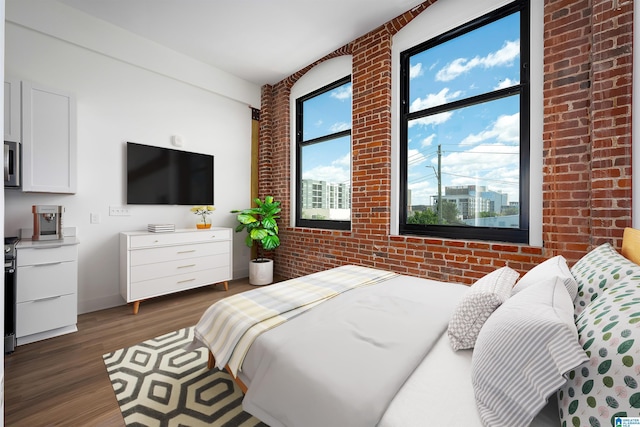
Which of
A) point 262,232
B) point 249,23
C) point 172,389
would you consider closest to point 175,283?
point 262,232

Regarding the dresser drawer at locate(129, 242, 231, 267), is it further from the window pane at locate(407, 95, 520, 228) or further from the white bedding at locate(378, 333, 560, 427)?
the white bedding at locate(378, 333, 560, 427)

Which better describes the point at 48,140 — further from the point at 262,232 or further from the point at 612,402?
the point at 612,402

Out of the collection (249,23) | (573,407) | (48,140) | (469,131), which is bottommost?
(573,407)

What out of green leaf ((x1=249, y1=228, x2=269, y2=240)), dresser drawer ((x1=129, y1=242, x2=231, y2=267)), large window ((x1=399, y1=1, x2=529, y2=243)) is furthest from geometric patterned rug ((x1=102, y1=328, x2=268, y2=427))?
large window ((x1=399, y1=1, x2=529, y2=243))

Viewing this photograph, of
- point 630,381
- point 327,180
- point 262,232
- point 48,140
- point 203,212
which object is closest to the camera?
point 630,381

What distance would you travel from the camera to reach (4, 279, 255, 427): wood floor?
1.47m

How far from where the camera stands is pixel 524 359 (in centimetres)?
74

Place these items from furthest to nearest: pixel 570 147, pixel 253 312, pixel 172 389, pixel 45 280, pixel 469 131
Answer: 1. pixel 469 131
2. pixel 45 280
3. pixel 570 147
4. pixel 172 389
5. pixel 253 312

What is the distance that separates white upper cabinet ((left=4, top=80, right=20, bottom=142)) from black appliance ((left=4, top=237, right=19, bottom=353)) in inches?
37.4

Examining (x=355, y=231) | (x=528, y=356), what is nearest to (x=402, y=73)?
(x=355, y=231)

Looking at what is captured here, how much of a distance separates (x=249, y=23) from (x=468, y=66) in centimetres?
234

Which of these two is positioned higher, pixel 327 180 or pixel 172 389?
pixel 327 180

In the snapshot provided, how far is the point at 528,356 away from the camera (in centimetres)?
74

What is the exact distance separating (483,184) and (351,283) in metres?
1.61
